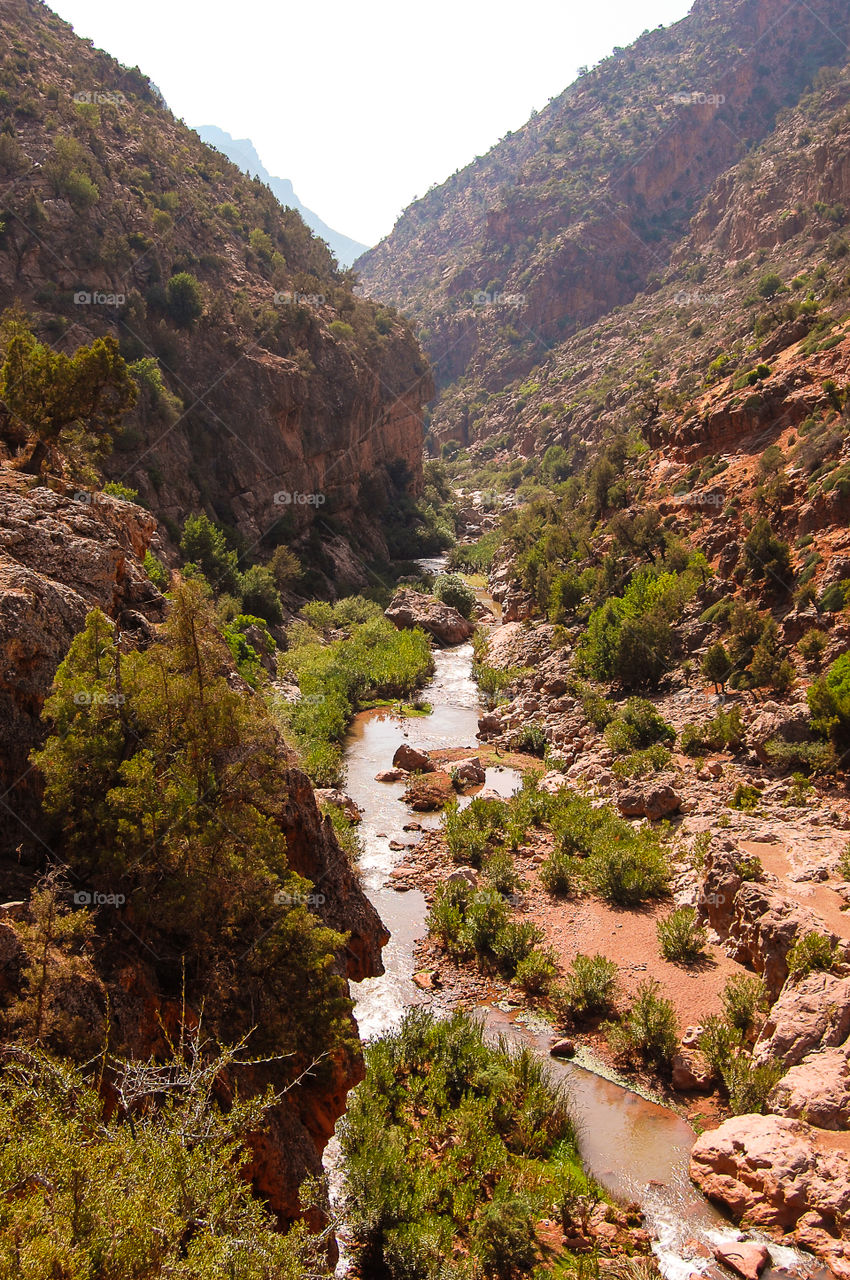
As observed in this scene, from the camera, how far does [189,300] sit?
37500 mm

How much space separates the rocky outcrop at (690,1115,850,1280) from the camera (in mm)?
8180

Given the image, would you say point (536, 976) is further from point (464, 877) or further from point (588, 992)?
point (464, 877)

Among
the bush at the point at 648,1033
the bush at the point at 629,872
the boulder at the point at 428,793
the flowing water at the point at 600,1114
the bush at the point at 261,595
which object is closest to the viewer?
the flowing water at the point at 600,1114

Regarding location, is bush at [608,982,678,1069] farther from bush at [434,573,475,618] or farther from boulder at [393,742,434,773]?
bush at [434,573,475,618]

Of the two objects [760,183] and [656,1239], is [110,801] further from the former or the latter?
[760,183]

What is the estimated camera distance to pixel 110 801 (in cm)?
657

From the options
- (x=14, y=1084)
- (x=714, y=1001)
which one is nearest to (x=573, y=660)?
(x=714, y=1001)

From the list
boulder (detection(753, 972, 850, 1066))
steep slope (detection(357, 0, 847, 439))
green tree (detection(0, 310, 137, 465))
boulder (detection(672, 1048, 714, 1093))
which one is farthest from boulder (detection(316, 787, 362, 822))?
steep slope (detection(357, 0, 847, 439))

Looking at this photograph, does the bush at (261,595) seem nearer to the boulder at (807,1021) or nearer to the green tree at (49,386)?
the green tree at (49,386)

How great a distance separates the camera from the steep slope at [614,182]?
311 feet

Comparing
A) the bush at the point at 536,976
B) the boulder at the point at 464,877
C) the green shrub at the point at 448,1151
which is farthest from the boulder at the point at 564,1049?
the boulder at the point at 464,877

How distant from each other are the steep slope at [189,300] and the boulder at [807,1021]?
27.7 metres

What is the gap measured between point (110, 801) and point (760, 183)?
81.1 m

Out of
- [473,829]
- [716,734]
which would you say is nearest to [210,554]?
[473,829]
